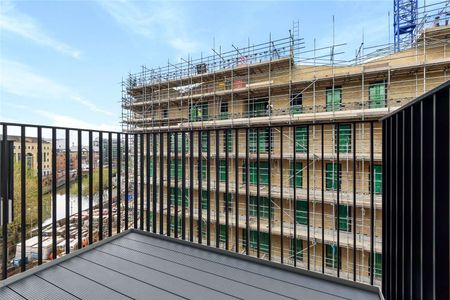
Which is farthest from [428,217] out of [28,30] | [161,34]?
[161,34]

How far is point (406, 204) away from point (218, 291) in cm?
80

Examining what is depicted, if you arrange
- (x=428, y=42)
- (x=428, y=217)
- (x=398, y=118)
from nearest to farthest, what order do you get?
(x=428, y=217) < (x=398, y=118) < (x=428, y=42)

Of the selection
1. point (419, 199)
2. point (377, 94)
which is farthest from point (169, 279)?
point (377, 94)

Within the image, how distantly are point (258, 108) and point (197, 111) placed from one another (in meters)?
2.22

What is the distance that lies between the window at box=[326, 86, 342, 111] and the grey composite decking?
6018 millimetres

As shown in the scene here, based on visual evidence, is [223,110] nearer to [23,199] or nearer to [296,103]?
[296,103]

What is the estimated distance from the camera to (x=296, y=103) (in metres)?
7.03

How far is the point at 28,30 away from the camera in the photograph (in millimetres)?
5961

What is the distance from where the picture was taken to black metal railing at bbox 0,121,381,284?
1.28 metres

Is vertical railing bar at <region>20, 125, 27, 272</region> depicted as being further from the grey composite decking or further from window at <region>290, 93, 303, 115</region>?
window at <region>290, 93, 303, 115</region>

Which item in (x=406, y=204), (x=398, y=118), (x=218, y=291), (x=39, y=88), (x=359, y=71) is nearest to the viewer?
(x=406, y=204)

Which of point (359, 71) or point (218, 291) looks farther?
point (359, 71)

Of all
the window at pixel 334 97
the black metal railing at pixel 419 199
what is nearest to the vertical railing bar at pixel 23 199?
the black metal railing at pixel 419 199

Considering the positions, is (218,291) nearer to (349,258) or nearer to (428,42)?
(349,258)
